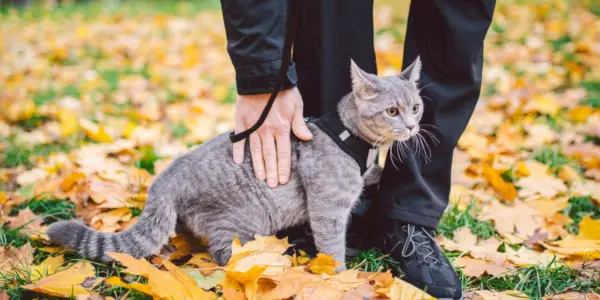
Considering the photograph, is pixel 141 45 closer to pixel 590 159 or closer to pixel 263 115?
pixel 263 115

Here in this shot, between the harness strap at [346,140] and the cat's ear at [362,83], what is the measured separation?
0.45 feet

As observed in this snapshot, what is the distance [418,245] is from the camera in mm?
1825

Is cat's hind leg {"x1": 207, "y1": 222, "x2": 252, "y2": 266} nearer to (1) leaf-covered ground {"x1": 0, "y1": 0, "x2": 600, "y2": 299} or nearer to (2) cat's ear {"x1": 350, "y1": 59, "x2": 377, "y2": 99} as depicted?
(1) leaf-covered ground {"x1": 0, "y1": 0, "x2": 600, "y2": 299}

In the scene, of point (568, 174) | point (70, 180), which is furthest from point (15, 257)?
point (568, 174)

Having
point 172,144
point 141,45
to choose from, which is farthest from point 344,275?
point 141,45

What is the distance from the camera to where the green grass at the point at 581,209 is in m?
2.21

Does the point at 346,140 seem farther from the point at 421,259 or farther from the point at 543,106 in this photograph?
the point at 543,106

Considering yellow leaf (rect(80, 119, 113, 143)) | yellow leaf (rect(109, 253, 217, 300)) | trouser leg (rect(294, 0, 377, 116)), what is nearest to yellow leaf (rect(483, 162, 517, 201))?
trouser leg (rect(294, 0, 377, 116))

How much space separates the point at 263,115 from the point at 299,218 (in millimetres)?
515

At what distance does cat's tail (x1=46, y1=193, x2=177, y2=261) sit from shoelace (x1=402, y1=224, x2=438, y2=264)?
970 mm

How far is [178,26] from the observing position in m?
7.33

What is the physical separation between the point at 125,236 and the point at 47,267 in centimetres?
30

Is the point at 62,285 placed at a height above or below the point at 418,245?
above

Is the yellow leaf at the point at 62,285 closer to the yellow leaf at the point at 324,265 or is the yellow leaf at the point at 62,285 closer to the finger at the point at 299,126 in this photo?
the yellow leaf at the point at 324,265
